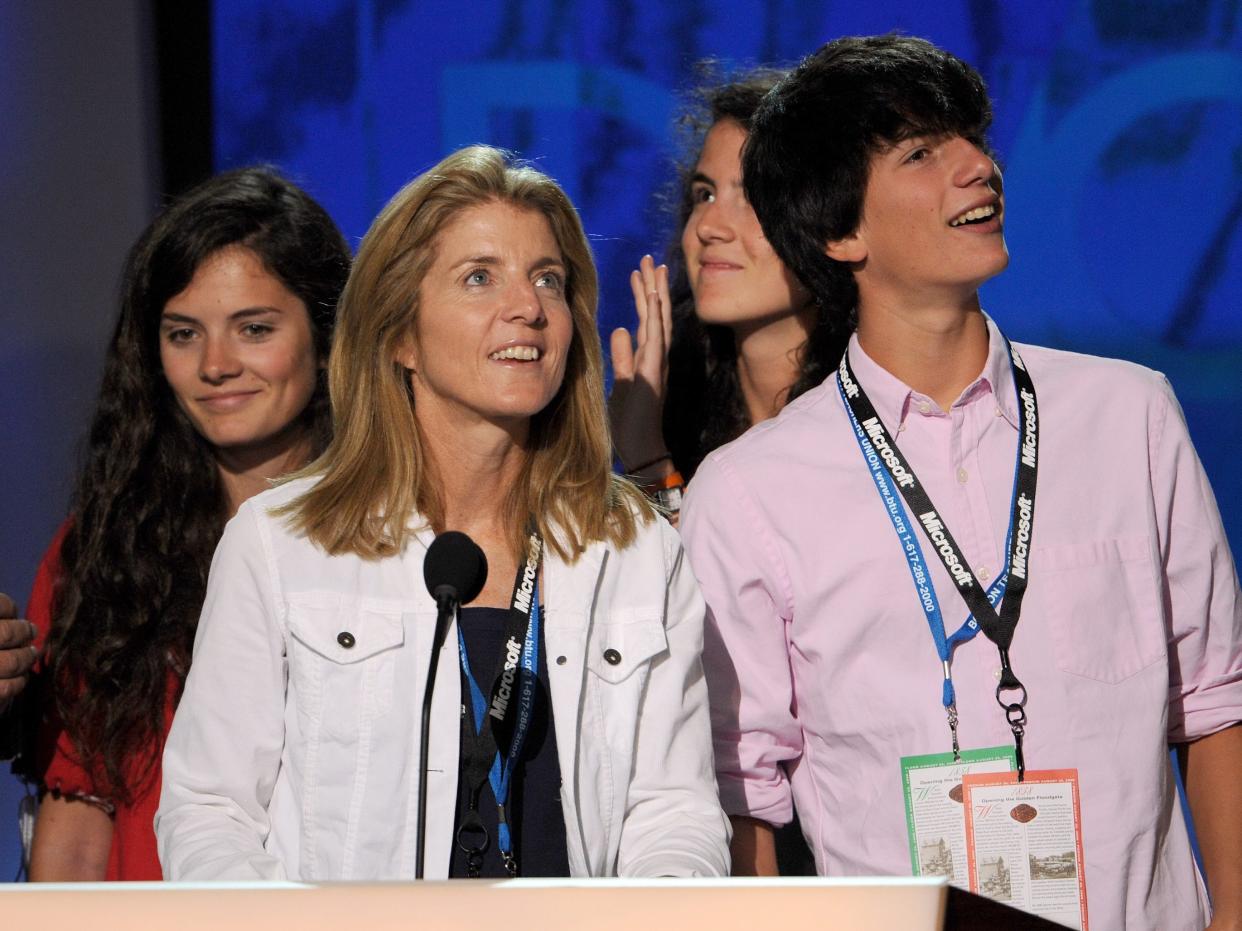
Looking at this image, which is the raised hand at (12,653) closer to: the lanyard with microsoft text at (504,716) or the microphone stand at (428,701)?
the lanyard with microsoft text at (504,716)

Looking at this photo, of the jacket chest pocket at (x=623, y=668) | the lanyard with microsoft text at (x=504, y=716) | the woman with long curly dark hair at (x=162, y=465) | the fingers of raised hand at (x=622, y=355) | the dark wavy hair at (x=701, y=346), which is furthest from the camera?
the fingers of raised hand at (x=622, y=355)

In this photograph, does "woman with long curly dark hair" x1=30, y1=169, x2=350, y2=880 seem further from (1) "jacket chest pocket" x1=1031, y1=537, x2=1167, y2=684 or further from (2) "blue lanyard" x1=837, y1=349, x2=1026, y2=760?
(1) "jacket chest pocket" x1=1031, y1=537, x2=1167, y2=684

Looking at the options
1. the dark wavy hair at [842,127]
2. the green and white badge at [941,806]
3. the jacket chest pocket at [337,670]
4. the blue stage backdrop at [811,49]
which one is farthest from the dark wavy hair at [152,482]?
the green and white badge at [941,806]

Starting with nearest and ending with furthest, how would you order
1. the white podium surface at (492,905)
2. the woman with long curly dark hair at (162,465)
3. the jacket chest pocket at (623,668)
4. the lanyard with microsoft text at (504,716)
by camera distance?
the white podium surface at (492,905) → the lanyard with microsoft text at (504,716) → the jacket chest pocket at (623,668) → the woman with long curly dark hair at (162,465)

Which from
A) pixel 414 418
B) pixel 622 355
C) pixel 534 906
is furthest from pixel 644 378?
pixel 534 906

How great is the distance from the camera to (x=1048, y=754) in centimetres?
231

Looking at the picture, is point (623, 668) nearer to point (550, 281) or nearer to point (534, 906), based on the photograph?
point (550, 281)

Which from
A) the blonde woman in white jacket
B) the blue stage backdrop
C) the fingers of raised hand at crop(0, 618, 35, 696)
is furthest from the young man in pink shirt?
the blue stage backdrop

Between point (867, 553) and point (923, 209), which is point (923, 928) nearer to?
point (867, 553)

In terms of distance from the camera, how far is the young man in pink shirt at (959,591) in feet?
7.57

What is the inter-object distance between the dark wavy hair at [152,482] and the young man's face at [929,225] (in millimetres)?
1112

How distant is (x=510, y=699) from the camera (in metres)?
2.22

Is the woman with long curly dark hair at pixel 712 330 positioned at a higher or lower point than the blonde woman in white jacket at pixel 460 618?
higher

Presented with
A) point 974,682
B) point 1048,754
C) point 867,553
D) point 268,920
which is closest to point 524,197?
point 867,553
